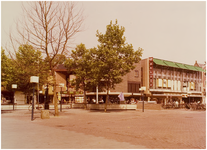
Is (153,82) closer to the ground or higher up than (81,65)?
closer to the ground

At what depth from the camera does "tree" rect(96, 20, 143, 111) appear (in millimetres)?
23734

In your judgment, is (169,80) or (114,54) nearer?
(114,54)

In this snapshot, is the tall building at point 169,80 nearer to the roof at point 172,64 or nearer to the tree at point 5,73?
the roof at point 172,64

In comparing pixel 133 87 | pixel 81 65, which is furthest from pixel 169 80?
pixel 81 65

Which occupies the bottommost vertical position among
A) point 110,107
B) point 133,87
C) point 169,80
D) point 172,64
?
point 110,107

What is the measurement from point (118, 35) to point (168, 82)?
39619 mm

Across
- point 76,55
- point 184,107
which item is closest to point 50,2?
point 76,55

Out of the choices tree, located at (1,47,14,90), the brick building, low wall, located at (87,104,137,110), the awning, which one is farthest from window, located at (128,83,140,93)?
tree, located at (1,47,14,90)

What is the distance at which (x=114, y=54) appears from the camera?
23.8 m

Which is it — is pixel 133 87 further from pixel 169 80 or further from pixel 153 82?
pixel 169 80

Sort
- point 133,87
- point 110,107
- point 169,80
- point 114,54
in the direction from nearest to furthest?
point 114,54 < point 110,107 < point 133,87 < point 169,80

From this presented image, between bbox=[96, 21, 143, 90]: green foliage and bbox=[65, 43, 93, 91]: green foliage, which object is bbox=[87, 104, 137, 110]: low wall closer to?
bbox=[65, 43, 93, 91]: green foliage

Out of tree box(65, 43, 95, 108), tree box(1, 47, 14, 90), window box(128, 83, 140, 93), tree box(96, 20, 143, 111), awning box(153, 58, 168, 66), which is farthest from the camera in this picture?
A: awning box(153, 58, 168, 66)

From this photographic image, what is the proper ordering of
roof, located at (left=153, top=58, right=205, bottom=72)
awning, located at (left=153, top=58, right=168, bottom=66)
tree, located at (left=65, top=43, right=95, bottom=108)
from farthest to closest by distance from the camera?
roof, located at (left=153, top=58, right=205, bottom=72) → awning, located at (left=153, top=58, right=168, bottom=66) → tree, located at (left=65, top=43, right=95, bottom=108)
